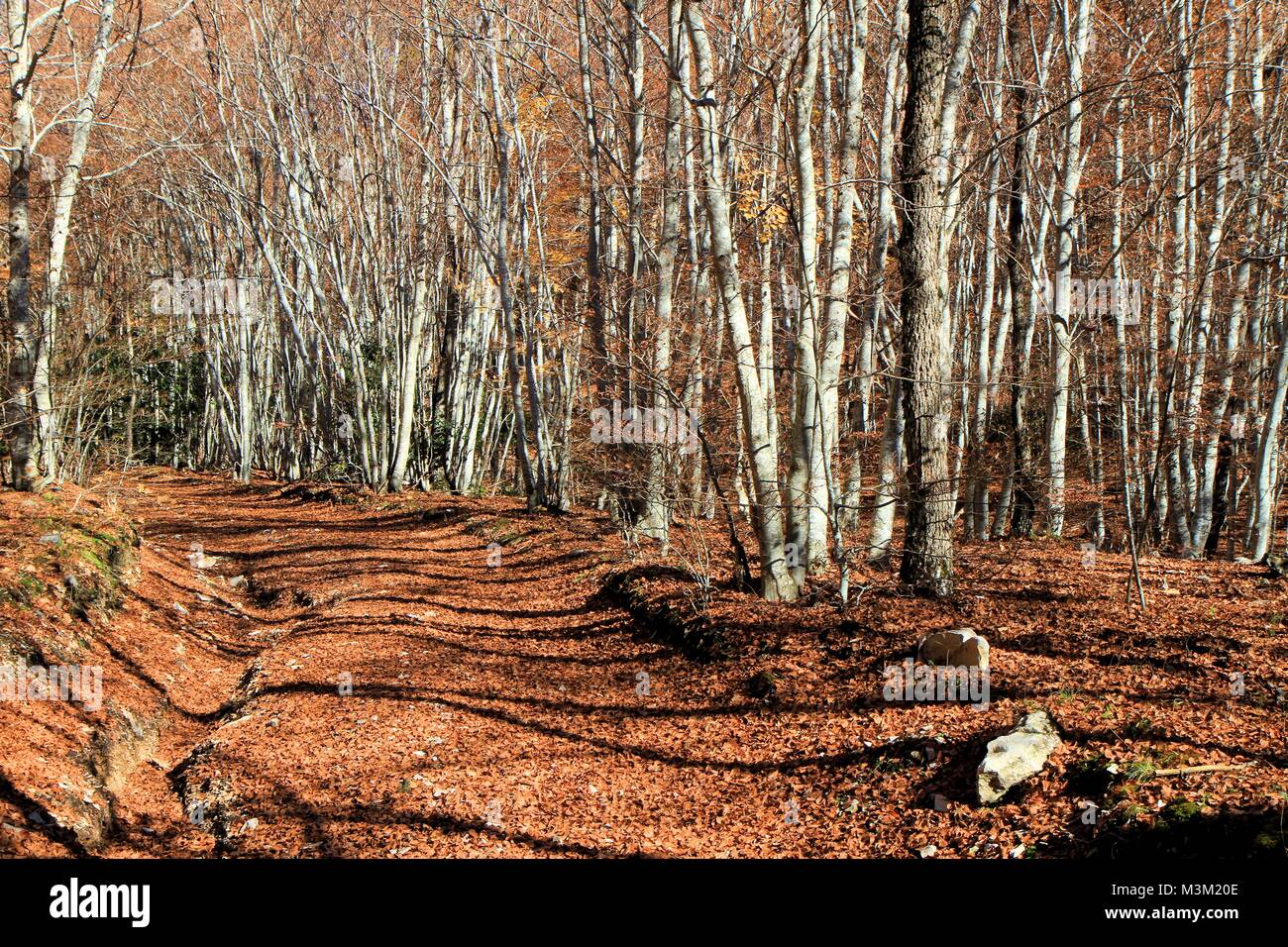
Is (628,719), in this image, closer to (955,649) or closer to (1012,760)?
(955,649)

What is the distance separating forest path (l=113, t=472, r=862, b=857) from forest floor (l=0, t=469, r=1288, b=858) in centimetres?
3

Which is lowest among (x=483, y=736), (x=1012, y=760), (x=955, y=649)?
(x=483, y=736)

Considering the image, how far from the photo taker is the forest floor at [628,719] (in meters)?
4.47

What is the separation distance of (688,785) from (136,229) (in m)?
24.6

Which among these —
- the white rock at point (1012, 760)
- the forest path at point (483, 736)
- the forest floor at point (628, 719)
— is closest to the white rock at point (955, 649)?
the forest floor at point (628, 719)

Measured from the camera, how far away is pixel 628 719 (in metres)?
6.72

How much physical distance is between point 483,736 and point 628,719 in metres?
1.03

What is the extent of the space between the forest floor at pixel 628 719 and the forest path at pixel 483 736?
0.08ft

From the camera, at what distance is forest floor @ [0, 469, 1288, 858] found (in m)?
4.47

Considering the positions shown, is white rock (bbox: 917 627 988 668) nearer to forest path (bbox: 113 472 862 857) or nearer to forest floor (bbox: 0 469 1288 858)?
forest floor (bbox: 0 469 1288 858)

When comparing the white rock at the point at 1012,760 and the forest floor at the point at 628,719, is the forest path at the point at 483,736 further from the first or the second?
the white rock at the point at 1012,760

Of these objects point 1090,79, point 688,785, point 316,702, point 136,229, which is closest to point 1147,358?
point 1090,79

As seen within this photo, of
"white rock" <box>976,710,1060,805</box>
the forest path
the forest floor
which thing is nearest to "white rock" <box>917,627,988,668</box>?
the forest floor

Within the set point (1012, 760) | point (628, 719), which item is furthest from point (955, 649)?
point (628, 719)
